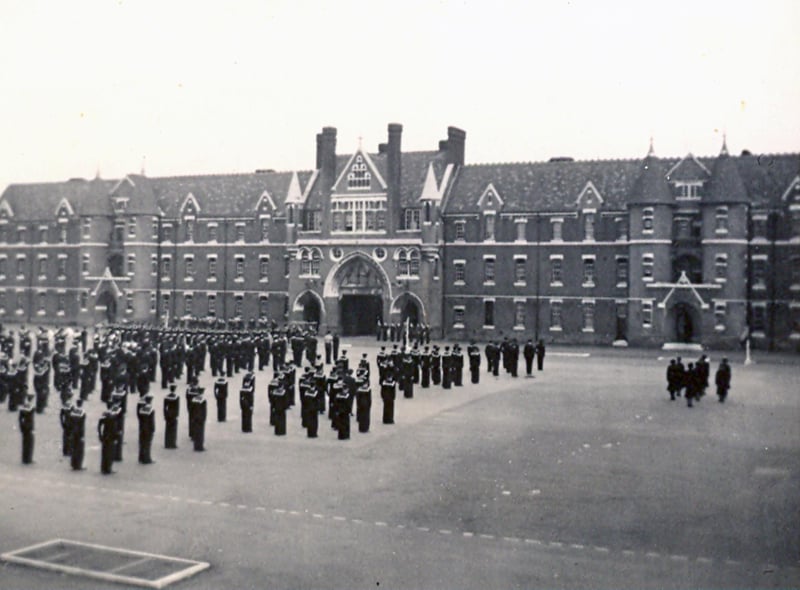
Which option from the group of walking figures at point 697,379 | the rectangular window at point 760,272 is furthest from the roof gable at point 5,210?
the group of walking figures at point 697,379

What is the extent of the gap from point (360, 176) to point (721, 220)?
23563mm

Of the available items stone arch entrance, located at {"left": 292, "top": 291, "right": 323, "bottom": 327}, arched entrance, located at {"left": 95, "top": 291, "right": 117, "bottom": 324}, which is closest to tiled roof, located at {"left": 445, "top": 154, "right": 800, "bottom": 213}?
stone arch entrance, located at {"left": 292, "top": 291, "right": 323, "bottom": 327}

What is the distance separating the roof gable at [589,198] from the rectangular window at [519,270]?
5.11 meters

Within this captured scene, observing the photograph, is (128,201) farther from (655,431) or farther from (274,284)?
(655,431)

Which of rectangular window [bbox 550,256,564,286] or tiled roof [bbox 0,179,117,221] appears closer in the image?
rectangular window [bbox 550,256,564,286]

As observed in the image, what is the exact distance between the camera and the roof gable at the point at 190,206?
6925 cm

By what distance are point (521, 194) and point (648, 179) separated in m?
8.71

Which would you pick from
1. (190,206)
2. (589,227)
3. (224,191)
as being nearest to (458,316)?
(589,227)

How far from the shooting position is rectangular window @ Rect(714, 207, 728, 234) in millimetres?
53906

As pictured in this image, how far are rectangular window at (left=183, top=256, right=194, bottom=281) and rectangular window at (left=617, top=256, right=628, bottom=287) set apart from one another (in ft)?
104

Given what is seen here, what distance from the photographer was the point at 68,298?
68.2 m

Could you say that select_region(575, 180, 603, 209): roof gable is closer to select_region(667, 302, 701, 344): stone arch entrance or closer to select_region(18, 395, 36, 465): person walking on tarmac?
select_region(667, 302, 701, 344): stone arch entrance

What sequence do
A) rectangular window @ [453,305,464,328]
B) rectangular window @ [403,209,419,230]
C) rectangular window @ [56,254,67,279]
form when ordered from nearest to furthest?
rectangular window @ [453,305,464,328] < rectangular window @ [403,209,419,230] < rectangular window @ [56,254,67,279]

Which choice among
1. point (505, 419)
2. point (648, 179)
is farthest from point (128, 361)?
point (648, 179)
